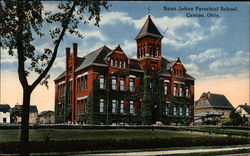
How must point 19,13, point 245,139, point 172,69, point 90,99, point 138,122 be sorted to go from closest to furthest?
point 19,13 → point 245,139 → point 90,99 → point 138,122 → point 172,69

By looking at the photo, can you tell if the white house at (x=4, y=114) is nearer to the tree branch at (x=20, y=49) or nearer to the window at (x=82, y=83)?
the window at (x=82, y=83)

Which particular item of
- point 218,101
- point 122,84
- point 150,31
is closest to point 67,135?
point 122,84

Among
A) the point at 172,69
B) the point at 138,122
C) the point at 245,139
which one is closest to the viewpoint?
the point at 245,139

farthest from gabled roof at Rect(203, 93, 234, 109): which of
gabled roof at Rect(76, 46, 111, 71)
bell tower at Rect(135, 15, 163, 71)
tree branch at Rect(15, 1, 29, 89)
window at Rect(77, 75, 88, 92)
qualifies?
tree branch at Rect(15, 1, 29, 89)

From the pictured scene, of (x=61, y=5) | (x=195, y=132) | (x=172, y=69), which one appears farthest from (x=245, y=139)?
(x=172, y=69)

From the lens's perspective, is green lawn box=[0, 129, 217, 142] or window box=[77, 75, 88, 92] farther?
window box=[77, 75, 88, 92]

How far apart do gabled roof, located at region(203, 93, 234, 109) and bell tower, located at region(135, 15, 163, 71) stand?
34.9m

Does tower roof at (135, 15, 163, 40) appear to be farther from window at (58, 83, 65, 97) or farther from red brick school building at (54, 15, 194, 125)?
window at (58, 83, 65, 97)

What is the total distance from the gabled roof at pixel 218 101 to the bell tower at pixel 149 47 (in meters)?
34.9

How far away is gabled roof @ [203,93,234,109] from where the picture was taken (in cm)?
8052

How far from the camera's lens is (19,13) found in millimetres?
18141

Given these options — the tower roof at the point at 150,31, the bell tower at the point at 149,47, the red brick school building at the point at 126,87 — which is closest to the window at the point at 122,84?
the red brick school building at the point at 126,87

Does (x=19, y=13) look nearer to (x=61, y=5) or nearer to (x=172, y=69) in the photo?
(x=61, y=5)

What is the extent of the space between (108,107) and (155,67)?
379 inches
